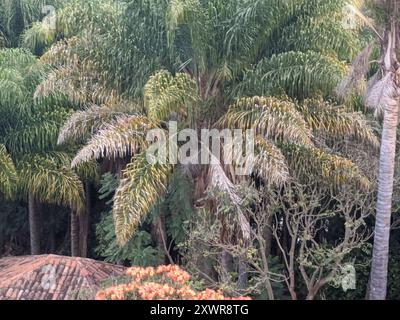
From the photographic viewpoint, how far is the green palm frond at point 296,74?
8766 mm

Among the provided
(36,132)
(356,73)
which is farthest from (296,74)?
(36,132)

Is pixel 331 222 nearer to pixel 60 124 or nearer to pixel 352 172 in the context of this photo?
pixel 352 172

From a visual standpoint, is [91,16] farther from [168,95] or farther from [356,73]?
[356,73]

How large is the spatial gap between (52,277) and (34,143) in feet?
8.43

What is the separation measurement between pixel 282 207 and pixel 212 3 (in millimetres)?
3211

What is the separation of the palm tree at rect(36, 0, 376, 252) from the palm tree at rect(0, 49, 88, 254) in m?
0.86

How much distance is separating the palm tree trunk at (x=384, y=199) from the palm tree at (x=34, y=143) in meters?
5.33

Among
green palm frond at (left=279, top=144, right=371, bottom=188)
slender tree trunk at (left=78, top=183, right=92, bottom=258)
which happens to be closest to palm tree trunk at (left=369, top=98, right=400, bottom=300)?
green palm frond at (left=279, top=144, right=371, bottom=188)

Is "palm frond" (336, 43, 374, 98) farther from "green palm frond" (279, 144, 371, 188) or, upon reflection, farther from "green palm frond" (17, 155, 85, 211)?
"green palm frond" (17, 155, 85, 211)

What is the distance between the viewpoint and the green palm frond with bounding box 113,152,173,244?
25.6ft

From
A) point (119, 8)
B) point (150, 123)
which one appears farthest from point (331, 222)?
point (119, 8)

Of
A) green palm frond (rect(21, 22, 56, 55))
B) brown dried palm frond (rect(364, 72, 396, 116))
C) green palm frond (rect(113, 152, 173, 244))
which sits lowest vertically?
green palm frond (rect(113, 152, 173, 244))

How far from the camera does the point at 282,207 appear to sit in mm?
8562

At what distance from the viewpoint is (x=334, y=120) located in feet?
29.3
